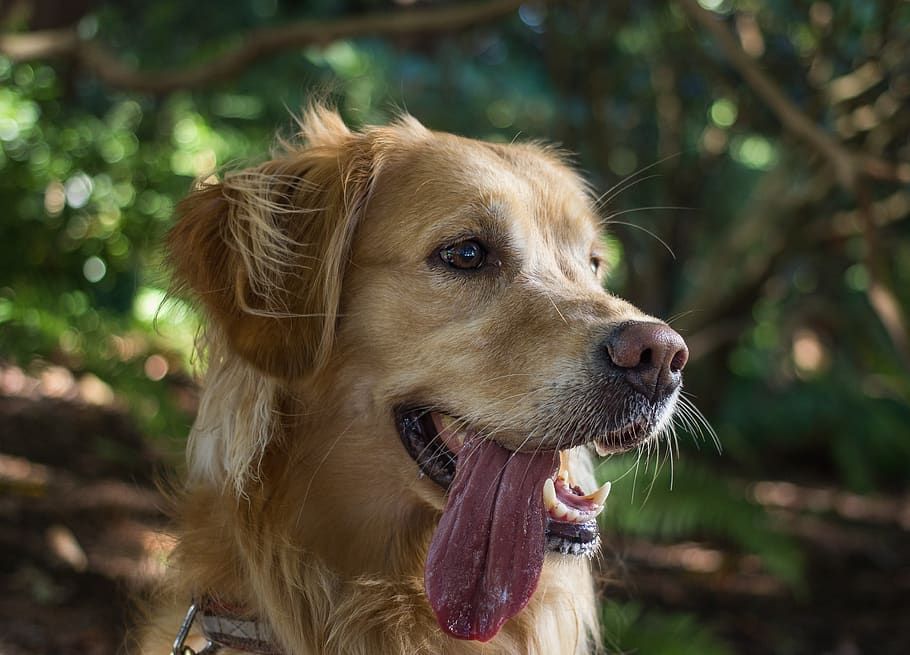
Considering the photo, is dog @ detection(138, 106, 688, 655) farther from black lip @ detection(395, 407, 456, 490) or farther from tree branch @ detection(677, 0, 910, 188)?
tree branch @ detection(677, 0, 910, 188)

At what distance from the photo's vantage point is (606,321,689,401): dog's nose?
2.19 metres

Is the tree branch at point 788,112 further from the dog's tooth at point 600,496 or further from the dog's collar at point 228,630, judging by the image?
the dog's collar at point 228,630

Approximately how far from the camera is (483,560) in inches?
90.4

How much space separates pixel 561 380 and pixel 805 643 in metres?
3.34

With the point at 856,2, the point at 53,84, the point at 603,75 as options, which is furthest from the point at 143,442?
the point at 856,2

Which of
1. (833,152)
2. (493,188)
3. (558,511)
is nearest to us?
(558,511)

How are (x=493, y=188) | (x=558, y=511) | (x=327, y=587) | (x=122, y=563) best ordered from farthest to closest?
(x=122, y=563), (x=493, y=188), (x=327, y=587), (x=558, y=511)

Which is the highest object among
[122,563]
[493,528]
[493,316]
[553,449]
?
[493,316]

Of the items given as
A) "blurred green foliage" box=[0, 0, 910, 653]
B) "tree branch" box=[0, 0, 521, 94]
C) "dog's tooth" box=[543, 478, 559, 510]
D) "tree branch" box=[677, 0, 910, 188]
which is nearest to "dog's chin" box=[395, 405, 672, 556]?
"dog's tooth" box=[543, 478, 559, 510]

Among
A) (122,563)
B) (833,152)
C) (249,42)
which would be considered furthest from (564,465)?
(249,42)

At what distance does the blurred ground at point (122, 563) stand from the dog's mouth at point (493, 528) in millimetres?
1842

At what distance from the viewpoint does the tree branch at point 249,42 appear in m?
4.66

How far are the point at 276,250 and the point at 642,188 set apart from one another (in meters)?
4.53

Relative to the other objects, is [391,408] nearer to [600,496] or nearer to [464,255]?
[464,255]
